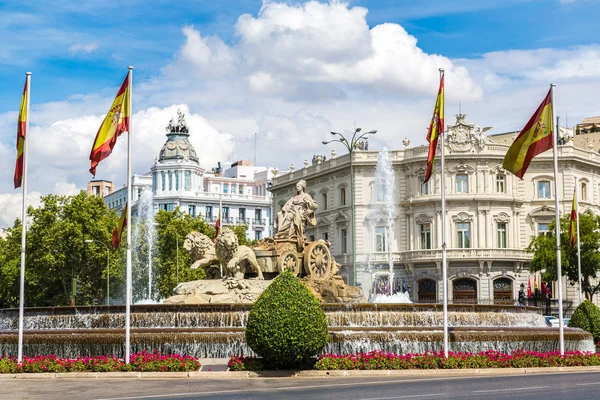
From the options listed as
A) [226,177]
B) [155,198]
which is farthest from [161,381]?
A: [226,177]

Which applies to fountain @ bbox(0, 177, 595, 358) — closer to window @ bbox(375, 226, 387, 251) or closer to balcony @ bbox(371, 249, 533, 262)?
balcony @ bbox(371, 249, 533, 262)

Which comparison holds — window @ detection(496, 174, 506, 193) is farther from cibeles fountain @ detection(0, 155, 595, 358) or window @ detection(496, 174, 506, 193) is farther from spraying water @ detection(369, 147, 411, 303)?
cibeles fountain @ detection(0, 155, 595, 358)

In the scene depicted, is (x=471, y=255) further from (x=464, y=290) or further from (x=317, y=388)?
(x=317, y=388)

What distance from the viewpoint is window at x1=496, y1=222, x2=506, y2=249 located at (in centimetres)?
7519

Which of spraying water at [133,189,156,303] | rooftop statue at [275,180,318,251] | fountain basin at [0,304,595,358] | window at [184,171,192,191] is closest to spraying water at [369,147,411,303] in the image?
spraying water at [133,189,156,303]

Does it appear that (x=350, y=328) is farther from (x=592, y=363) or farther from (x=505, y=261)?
(x=505, y=261)

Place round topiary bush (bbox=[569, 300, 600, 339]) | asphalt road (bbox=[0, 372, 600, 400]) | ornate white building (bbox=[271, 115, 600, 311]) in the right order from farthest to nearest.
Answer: ornate white building (bbox=[271, 115, 600, 311]) → round topiary bush (bbox=[569, 300, 600, 339]) → asphalt road (bbox=[0, 372, 600, 400])

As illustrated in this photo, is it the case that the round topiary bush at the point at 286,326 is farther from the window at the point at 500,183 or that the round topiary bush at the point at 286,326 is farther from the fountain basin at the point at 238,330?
the window at the point at 500,183

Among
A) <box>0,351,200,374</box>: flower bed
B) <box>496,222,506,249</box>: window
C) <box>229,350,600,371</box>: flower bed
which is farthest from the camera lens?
<box>496,222,506,249</box>: window

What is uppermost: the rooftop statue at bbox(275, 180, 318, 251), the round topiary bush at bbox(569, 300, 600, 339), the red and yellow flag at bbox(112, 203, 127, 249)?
the rooftop statue at bbox(275, 180, 318, 251)

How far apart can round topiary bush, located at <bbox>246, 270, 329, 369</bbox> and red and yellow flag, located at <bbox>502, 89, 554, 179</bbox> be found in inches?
298

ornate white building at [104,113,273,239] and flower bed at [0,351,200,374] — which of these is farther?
ornate white building at [104,113,273,239]

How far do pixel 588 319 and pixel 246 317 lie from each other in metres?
14.8

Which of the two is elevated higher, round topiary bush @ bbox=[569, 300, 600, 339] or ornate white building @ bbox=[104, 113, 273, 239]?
ornate white building @ bbox=[104, 113, 273, 239]
